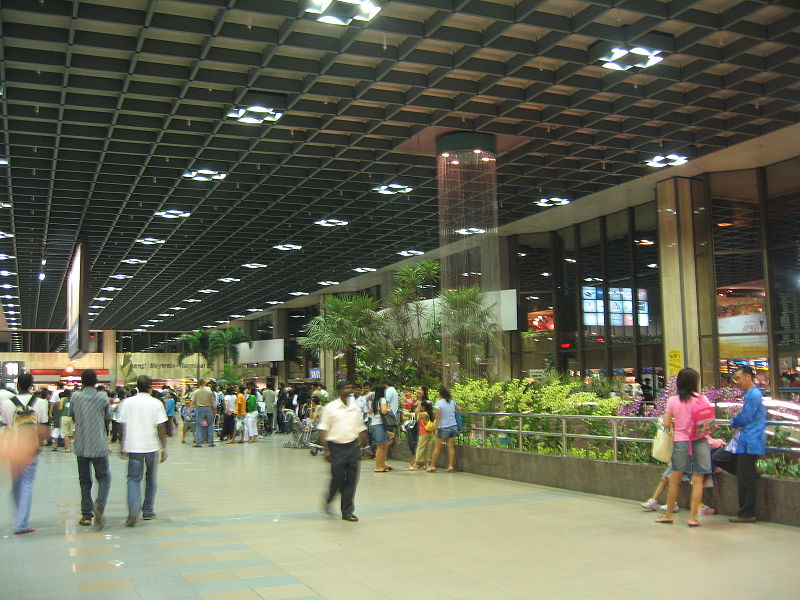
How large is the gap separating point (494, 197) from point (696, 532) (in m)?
9.77

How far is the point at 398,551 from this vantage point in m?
6.69

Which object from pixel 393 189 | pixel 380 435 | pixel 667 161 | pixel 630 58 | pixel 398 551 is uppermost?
pixel 630 58

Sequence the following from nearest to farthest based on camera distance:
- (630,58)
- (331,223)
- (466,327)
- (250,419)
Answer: (630,58) → (466,327) → (331,223) → (250,419)

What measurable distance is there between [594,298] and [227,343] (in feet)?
88.1

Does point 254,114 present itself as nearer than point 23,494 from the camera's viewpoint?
No

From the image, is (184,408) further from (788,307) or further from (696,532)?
(696,532)

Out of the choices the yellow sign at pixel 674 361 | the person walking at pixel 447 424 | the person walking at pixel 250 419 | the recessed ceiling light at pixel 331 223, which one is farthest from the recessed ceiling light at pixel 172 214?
the yellow sign at pixel 674 361

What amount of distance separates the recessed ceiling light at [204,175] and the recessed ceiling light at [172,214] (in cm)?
303

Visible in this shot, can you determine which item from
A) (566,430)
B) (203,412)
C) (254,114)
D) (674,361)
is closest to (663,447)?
(566,430)

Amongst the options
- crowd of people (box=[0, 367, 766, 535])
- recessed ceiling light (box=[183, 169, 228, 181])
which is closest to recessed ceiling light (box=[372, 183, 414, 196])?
recessed ceiling light (box=[183, 169, 228, 181])

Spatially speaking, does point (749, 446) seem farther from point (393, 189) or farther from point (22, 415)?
point (393, 189)

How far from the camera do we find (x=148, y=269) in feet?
95.4

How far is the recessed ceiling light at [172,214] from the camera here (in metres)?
20.1

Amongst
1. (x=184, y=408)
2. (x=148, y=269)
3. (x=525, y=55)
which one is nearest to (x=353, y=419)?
(x=525, y=55)
